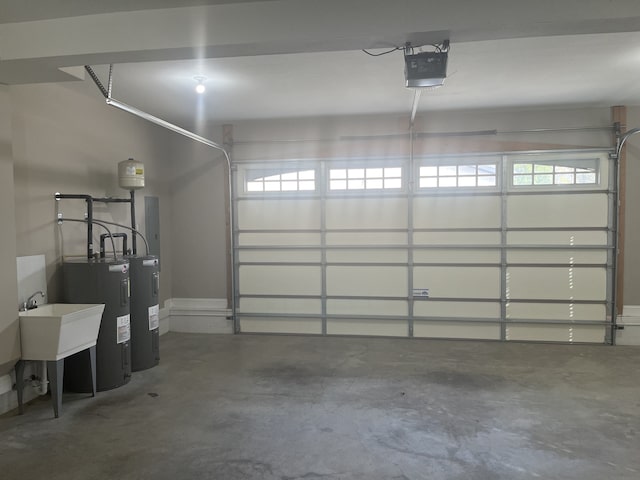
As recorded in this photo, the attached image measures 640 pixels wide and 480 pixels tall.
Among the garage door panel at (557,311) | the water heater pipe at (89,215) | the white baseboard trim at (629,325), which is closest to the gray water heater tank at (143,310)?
the water heater pipe at (89,215)

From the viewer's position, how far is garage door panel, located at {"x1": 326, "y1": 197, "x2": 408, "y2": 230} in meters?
6.06

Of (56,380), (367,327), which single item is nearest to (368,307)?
(367,327)

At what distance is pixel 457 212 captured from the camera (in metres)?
5.92

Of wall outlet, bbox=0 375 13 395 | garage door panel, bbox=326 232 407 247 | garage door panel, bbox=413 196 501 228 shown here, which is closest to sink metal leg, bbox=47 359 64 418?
wall outlet, bbox=0 375 13 395

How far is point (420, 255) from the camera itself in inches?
237

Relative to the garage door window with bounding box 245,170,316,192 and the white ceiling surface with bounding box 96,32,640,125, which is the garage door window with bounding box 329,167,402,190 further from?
the white ceiling surface with bounding box 96,32,640,125

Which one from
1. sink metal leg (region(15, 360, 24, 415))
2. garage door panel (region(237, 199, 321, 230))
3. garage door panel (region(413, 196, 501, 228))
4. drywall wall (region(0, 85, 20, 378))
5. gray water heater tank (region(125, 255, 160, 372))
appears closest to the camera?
drywall wall (region(0, 85, 20, 378))

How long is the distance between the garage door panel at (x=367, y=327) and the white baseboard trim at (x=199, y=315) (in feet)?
5.08

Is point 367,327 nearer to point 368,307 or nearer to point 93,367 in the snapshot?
point 368,307

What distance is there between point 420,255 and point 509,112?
2.21 m

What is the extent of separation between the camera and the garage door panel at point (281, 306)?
6309 mm

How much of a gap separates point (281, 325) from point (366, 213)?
6.69 ft

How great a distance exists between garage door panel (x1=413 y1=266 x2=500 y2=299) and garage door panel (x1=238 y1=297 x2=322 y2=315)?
1.48 m

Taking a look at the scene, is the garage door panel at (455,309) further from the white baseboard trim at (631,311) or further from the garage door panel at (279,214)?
the garage door panel at (279,214)
